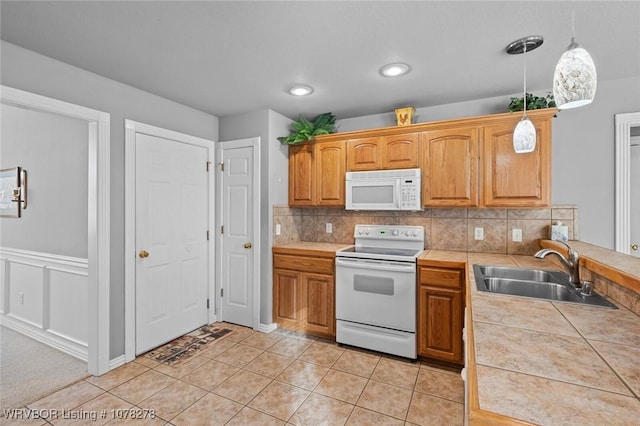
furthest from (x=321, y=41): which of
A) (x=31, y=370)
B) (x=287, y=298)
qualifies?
(x=31, y=370)

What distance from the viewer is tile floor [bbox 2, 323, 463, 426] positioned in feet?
6.40

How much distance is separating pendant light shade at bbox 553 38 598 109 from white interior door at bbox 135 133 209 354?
117 inches

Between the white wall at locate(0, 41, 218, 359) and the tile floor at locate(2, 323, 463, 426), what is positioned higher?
the white wall at locate(0, 41, 218, 359)

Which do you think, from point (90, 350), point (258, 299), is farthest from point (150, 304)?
point (258, 299)

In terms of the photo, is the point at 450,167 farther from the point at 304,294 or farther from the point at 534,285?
the point at 304,294

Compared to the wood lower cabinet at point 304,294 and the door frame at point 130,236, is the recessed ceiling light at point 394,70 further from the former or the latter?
the door frame at point 130,236

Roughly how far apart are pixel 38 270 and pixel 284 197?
8.46 feet

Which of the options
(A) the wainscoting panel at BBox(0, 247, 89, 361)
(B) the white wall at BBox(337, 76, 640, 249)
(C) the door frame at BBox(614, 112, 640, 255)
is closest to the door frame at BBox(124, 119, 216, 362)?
(A) the wainscoting panel at BBox(0, 247, 89, 361)

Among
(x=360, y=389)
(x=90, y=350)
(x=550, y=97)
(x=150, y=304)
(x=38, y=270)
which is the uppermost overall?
(x=550, y=97)

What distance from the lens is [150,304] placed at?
9.32 ft

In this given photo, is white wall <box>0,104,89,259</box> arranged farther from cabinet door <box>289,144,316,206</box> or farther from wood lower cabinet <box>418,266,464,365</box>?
wood lower cabinet <box>418,266,464,365</box>

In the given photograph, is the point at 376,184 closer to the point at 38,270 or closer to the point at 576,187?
the point at 576,187

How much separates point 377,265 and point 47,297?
3191mm

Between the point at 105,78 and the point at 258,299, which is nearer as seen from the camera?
the point at 105,78
